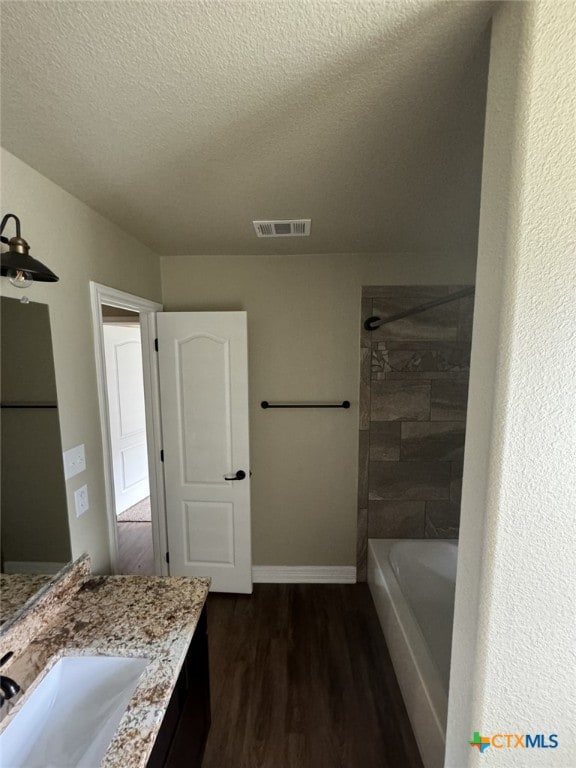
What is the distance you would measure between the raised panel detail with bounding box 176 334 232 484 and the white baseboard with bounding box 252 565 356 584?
0.90 m

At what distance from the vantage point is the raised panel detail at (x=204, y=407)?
2.30m

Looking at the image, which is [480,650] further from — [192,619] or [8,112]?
[8,112]

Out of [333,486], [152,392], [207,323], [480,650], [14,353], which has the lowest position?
[333,486]

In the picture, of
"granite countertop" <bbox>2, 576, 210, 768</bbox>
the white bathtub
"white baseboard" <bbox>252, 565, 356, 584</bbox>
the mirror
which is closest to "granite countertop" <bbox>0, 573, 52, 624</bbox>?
the mirror

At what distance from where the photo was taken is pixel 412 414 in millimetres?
2432

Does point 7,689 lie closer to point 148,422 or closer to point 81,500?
point 81,500

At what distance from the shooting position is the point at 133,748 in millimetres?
796

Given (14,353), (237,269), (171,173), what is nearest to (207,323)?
(237,269)

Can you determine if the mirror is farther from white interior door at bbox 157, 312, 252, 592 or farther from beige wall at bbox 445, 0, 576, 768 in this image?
beige wall at bbox 445, 0, 576, 768

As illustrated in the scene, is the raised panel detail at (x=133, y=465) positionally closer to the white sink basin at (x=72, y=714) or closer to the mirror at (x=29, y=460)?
the mirror at (x=29, y=460)

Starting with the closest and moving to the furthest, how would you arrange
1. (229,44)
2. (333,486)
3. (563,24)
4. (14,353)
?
(563,24) → (229,44) → (14,353) → (333,486)

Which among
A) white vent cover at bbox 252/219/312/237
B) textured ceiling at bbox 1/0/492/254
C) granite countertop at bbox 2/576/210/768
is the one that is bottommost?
granite countertop at bbox 2/576/210/768

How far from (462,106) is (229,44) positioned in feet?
2.22

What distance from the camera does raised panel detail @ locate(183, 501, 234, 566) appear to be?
2.42m
